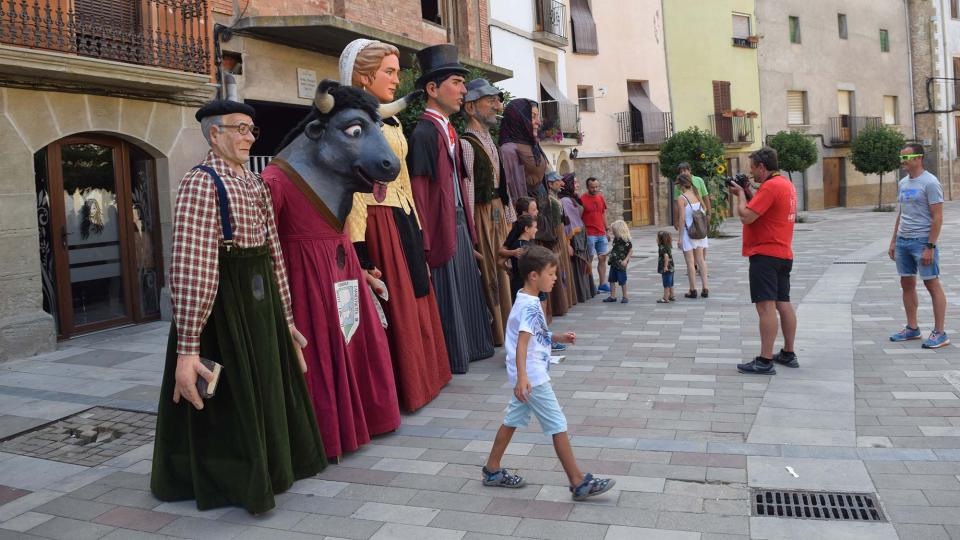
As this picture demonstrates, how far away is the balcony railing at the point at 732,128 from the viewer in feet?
103

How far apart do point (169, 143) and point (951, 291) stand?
969 cm

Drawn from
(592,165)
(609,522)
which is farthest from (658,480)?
(592,165)

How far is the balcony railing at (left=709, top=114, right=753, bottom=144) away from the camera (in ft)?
103

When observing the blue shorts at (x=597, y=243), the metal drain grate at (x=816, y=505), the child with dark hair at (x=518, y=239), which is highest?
the child with dark hair at (x=518, y=239)

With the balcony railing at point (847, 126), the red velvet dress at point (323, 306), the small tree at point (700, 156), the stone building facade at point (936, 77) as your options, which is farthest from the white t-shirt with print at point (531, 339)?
the stone building facade at point (936, 77)

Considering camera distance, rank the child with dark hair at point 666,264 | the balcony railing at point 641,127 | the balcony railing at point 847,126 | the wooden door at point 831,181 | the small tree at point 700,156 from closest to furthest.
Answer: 1. the child with dark hair at point 666,264
2. the small tree at point 700,156
3. the balcony railing at point 641,127
4. the balcony railing at point 847,126
5. the wooden door at point 831,181

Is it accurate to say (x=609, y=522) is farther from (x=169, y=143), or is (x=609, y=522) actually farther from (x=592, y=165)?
(x=592, y=165)

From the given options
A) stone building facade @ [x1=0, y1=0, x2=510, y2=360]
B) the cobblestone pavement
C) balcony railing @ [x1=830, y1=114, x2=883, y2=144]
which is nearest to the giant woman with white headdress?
the cobblestone pavement

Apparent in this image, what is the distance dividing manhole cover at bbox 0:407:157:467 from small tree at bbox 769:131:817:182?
28.9 meters

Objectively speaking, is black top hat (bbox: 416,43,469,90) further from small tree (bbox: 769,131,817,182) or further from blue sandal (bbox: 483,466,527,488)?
small tree (bbox: 769,131,817,182)

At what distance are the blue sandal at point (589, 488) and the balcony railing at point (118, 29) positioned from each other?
7.49 m

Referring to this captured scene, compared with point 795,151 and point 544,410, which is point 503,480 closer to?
point 544,410

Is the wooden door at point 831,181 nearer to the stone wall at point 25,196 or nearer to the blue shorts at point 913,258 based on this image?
the blue shorts at point 913,258

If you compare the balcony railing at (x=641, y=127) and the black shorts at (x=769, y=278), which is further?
the balcony railing at (x=641, y=127)
